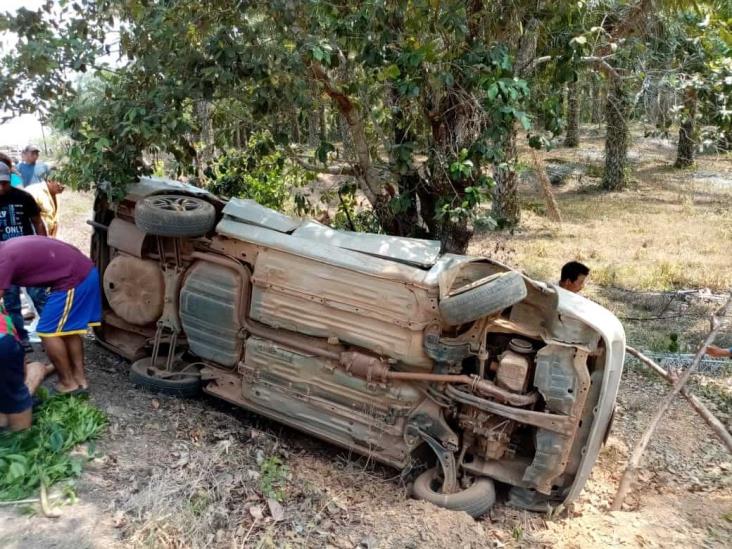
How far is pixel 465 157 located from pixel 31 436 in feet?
13.6

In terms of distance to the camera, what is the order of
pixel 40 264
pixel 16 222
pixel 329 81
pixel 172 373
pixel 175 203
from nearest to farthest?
pixel 40 264 < pixel 175 203 < pixel 172 373 < pixel 16 222 < pixel 329 81

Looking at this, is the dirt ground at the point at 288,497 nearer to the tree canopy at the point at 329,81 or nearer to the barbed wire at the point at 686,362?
the barbed wire at the point at 686,362

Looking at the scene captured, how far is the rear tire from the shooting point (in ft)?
17.2

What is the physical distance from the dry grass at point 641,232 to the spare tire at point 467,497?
17.7ft

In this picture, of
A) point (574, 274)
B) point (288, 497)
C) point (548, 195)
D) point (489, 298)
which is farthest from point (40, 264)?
point (548, 195)

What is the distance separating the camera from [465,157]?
19.2 ft

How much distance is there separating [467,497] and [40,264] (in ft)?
11.5

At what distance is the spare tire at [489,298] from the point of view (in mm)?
3963

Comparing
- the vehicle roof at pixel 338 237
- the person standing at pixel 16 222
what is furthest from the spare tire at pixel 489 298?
the person standing at pixel 16 222

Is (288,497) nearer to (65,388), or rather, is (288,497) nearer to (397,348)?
(397,348)

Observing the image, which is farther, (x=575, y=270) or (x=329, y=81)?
(x=329, y=81)

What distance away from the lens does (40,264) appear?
15.4 feet

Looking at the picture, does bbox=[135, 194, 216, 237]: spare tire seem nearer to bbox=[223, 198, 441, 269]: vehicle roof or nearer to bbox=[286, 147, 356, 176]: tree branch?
bbox=[223, 198, 441, 269]: vehicle roof

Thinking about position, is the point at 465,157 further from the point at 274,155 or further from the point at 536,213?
the point at 536,213
